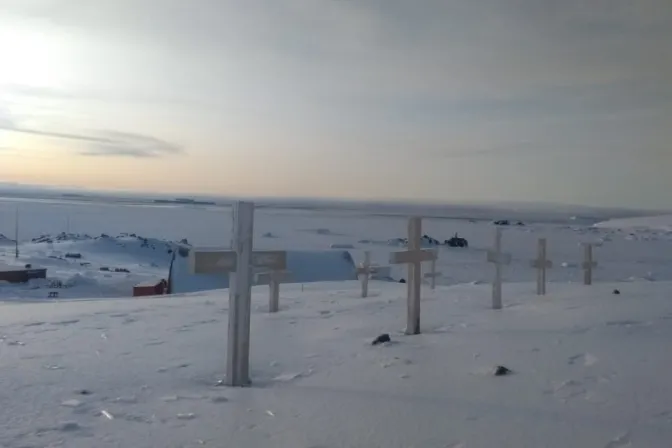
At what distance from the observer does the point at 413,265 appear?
6770 mm

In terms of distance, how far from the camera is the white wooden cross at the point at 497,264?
850cm

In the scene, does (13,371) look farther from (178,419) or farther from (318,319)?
(318,319)

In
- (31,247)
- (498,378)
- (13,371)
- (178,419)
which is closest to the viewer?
(178,419)

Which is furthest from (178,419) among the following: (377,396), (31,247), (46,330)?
(31,247)

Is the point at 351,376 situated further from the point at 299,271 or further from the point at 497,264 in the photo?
the point at 299,271

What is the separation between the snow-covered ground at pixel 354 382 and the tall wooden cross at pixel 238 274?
0.22 metres

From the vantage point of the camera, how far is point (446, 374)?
4.65 meters

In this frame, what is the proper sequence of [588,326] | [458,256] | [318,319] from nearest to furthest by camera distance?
1. [588,326]
2. [318,319]
3. [458,256]

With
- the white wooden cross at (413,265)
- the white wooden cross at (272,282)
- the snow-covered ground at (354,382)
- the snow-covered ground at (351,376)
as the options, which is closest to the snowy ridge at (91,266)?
the white wooden cross at (272,282)

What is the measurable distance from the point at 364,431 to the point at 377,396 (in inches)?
26.8

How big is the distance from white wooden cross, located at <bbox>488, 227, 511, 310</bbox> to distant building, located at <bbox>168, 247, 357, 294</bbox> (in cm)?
1182

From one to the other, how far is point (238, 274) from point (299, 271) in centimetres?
1706

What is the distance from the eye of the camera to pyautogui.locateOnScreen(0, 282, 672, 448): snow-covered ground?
11.1 ft

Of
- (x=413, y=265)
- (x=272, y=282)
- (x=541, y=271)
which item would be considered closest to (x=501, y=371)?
(x=413, y=265)
